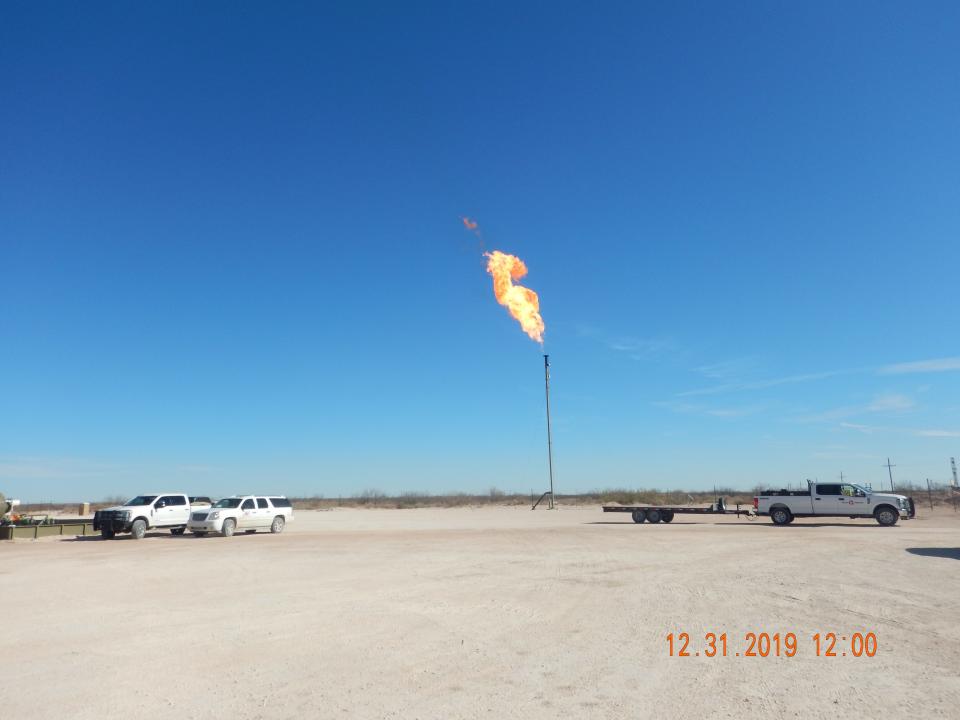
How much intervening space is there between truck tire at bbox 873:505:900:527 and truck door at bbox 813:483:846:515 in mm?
1539

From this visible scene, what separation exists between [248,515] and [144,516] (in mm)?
4850

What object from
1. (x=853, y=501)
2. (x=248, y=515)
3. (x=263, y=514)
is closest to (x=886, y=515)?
(x=853, y=501)

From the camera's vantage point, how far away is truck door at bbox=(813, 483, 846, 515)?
3366 cm

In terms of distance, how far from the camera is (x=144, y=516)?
3297 centimetres

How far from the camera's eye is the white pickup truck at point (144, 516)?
32.3m

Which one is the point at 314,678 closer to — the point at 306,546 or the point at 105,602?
the point at 105,602

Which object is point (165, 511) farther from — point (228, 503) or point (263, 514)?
point (263, 514)

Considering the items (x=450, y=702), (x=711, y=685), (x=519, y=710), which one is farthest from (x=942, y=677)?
(x=450, y=702)

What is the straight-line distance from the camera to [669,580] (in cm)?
1487

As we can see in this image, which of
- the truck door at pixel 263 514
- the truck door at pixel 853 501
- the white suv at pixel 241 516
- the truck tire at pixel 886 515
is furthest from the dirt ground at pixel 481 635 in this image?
the truck door at pixel 263 514

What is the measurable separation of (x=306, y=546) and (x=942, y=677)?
2191cm

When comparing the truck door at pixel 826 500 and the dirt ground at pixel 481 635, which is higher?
the truck door at pixel 826 500
